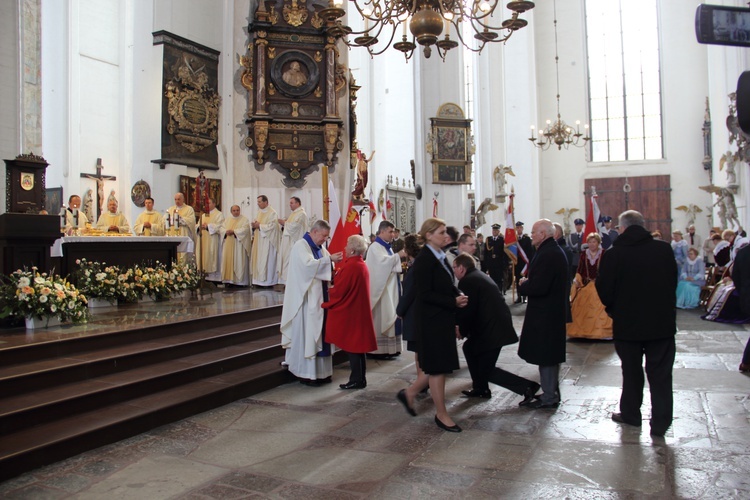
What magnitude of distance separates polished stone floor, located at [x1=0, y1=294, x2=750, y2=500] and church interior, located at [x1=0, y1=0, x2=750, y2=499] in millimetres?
23

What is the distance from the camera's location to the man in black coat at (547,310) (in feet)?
17.5

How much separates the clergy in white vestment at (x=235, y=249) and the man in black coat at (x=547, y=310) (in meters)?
7.80

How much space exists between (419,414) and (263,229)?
23.9ft

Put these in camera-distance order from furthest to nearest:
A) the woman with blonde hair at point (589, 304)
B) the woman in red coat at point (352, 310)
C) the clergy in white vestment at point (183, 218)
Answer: the clergy in white vestment at point (183, 218) < the woman with blonde hair at point (589, 304) < the woman in red coat at point (352, 310)

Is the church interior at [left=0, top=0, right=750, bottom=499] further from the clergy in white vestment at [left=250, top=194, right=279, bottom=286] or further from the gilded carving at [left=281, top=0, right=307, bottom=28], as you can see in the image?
the clergy in white vestment at [left=250, top=194, right=279, bottom=286]

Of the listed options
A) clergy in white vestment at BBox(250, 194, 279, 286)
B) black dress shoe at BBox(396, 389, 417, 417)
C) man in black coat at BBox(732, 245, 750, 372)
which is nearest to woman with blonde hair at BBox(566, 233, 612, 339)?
man in black coat at BBox(732, 245, 750, 372)

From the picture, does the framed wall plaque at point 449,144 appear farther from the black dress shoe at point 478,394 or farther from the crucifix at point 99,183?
the black dress shoe at point 478,394

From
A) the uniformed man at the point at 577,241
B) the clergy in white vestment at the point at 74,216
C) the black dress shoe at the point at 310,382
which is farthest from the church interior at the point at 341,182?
the uniformed man at the point at 577,241

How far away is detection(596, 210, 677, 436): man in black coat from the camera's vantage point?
4613mm

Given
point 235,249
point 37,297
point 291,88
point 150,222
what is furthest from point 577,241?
point 37,297

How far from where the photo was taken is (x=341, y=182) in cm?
1386

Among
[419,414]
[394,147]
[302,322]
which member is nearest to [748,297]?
[419,414]

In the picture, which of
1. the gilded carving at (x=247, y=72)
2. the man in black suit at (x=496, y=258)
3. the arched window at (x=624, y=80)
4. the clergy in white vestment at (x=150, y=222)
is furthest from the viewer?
the arched window at (x=624, y=80)

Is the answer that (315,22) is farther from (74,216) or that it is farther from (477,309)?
(477,309)
